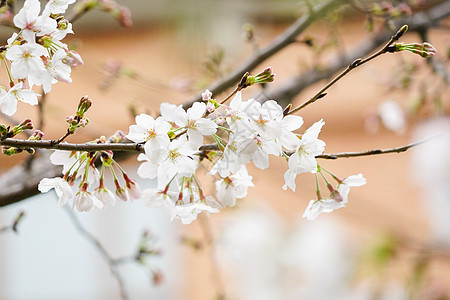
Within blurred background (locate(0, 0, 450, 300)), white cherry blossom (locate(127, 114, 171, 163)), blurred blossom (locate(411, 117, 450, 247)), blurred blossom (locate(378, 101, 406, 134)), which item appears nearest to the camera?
white cherry blossom (locate(127, 114, 171, 163))

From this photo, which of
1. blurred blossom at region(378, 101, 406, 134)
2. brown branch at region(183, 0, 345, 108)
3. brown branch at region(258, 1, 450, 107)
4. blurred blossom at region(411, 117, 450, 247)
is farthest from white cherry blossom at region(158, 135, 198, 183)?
blurred blossom at region(411, 117, 450, 247)

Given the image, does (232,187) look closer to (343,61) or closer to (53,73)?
(53,73)

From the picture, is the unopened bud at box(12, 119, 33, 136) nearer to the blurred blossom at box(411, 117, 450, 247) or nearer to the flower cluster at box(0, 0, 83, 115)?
the flower cluster at box(0, 0, 83, 115)

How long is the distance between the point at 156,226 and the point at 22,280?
664 millimetres

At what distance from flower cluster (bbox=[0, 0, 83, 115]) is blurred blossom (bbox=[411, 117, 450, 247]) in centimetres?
178

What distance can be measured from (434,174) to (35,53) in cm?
213

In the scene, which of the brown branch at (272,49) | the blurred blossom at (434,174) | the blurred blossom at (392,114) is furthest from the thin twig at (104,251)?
the blurred blossom at (434,174)

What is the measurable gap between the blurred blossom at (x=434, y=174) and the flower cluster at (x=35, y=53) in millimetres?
1778

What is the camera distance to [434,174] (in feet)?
7.51

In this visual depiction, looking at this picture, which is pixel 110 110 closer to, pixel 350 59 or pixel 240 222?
pixel 240 222

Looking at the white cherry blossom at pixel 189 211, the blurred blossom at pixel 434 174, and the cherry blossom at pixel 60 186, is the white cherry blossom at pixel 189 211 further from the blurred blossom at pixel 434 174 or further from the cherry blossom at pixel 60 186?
the blurred blossom at pixel 434 174

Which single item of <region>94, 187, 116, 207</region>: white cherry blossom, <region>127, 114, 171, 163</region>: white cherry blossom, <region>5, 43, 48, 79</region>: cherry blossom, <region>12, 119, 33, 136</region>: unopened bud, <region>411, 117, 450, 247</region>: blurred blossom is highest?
<region>5, 43, 48, 79</region>: cherry blossom

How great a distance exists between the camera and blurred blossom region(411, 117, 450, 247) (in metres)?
2.17

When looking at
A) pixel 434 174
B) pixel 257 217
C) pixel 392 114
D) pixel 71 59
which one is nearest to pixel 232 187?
pixel 71 59
